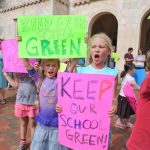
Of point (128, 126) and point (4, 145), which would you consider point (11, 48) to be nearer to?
point (4, 145)

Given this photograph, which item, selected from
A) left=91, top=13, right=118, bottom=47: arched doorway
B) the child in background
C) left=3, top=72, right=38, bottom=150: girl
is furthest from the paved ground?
left=91, top=13, right=118, bottom=47: arched doorway

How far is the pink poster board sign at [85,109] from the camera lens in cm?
248

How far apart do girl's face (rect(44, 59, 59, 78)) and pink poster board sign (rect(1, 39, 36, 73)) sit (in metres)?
0.72

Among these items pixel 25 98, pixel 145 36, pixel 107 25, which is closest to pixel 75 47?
pixel 25 98

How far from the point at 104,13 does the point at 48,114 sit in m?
12.3

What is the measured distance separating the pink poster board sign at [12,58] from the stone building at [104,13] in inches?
402

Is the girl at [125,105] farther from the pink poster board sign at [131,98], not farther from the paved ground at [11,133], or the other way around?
the pink poster board sign at [131,98]

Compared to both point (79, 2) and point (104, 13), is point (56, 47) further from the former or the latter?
point (79, 2)

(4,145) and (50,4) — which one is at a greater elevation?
(50,4)

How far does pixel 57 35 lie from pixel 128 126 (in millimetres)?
3083

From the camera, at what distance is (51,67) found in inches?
112

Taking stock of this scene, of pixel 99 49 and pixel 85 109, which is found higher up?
pixel 99 49

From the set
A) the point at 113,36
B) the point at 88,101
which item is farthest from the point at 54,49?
the point at 113,36

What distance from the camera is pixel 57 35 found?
274cm
